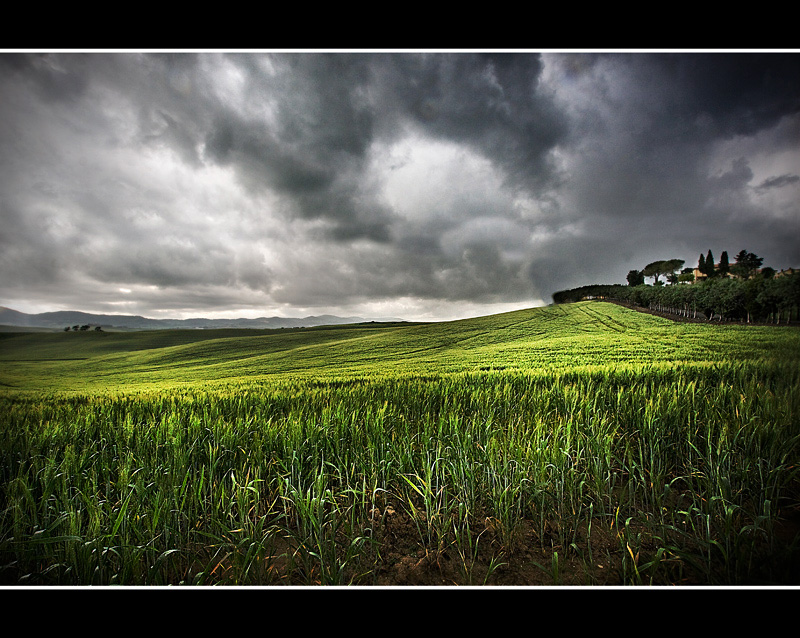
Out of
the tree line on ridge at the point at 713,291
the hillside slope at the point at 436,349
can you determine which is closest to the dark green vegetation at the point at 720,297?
the tree line on ridge at the point at 713,291

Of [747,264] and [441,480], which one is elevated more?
[747,264]

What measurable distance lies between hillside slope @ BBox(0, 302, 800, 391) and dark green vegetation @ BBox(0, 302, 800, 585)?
47mm

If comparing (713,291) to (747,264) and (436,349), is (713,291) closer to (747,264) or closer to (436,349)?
(747,264)

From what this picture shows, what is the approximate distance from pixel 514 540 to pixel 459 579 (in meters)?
0.30

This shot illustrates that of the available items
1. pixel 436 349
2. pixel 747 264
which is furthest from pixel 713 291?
pixel 436 349

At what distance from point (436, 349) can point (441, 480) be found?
3.66 m

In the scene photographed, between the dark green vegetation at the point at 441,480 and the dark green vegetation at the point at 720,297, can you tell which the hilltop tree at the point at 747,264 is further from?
the dark green vegetation at the point at 441,480

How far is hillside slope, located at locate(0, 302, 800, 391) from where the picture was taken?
291 centimetres

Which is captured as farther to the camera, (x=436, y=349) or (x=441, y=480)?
(x=436, y=349)

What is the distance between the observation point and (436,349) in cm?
536

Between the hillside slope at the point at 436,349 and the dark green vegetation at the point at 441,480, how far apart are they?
0.16 feet

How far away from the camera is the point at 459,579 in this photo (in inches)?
51.4
